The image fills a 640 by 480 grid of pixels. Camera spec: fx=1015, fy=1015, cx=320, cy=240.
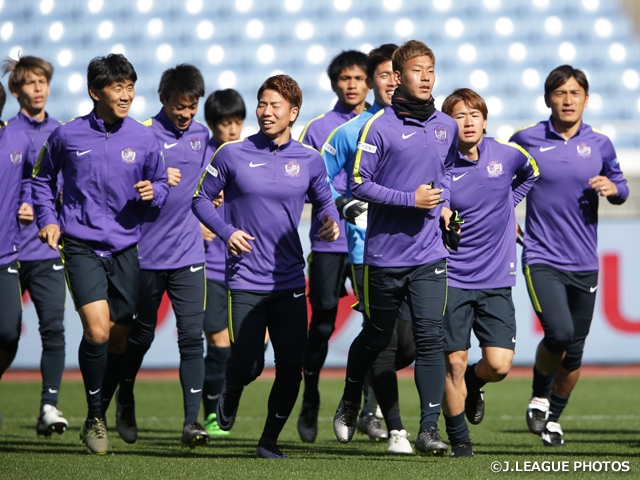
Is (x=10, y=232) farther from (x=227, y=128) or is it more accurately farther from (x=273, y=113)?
(x=273, y=113)

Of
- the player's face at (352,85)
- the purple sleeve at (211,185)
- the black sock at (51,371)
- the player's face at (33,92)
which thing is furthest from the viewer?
the player's face at (33,92)

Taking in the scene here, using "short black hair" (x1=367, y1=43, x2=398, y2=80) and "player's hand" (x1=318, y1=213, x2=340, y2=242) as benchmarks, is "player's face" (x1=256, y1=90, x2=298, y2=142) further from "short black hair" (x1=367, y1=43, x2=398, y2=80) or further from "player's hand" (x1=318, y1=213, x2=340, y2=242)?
"short black hair" (x1=367, y1=43, x2=398, y2=80)

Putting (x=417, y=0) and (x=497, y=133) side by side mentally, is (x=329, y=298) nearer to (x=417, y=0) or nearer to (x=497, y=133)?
(x=497, y=133)

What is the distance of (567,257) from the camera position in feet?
23.1

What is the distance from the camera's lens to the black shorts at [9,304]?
6.56 meters

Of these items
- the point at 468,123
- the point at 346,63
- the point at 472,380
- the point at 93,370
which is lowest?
the point at 472,380

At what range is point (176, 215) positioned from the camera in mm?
6996

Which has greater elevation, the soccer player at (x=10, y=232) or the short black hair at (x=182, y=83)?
the short black hair at (x=182, y=83)

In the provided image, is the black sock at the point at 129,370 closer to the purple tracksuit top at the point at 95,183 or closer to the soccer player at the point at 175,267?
the soccer player at the point at 175,267

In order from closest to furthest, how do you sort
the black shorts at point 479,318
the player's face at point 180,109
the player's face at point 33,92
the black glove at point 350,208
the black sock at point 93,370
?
1. the black glove at point 350,208
2. the black sock at point 93,370
3. the black shorts at point 479,318
4. the player's face at point 180,109
5. the player's face at point 33,92

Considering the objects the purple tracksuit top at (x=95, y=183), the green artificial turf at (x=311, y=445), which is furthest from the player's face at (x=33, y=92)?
the green artificial turf at (x=311, y=445)

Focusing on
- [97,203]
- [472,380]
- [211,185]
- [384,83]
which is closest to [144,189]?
[97,203]

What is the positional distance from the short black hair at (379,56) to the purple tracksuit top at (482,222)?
41.7 inches

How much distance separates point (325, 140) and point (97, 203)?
77.8 inches
